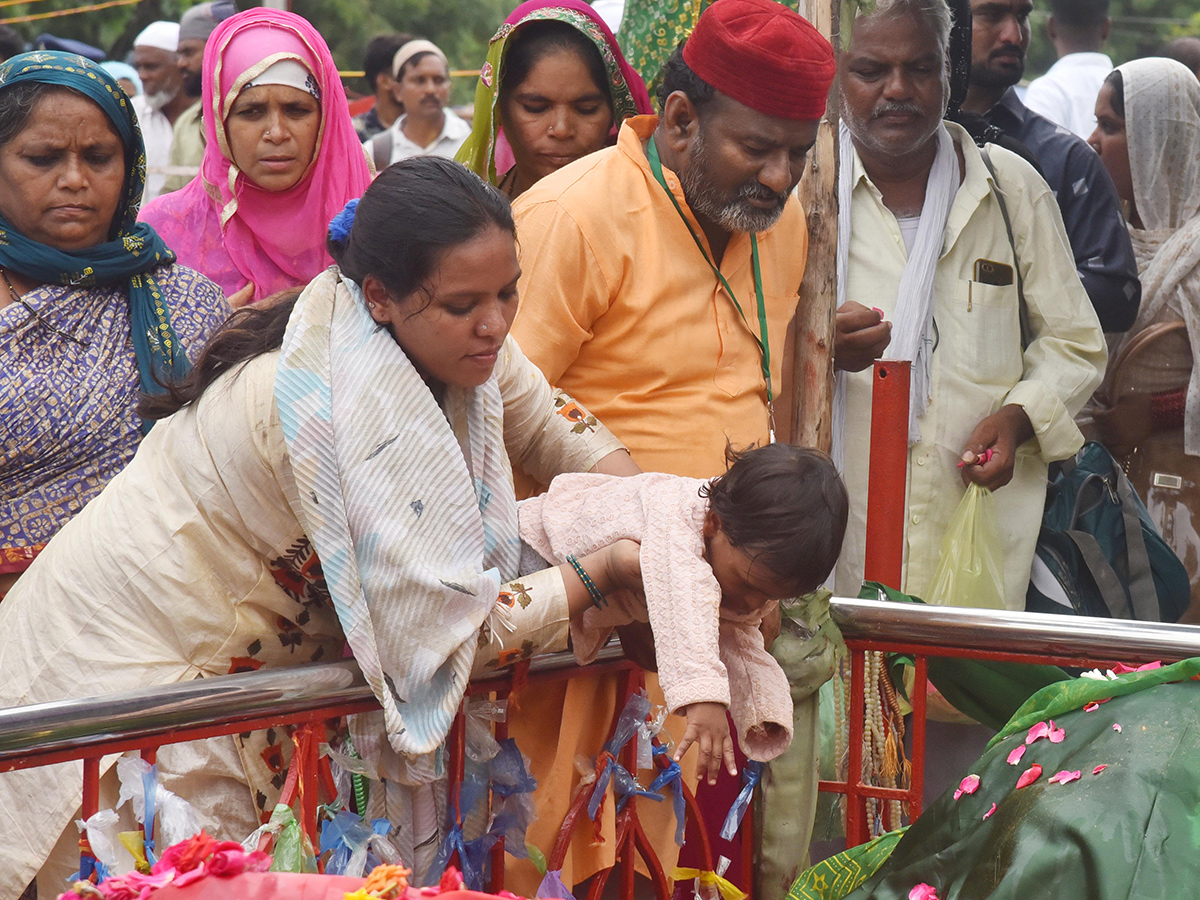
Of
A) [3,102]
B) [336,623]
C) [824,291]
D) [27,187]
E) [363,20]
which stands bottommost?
[336,623]

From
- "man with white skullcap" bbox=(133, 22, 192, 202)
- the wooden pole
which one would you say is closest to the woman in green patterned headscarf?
the wooden pole

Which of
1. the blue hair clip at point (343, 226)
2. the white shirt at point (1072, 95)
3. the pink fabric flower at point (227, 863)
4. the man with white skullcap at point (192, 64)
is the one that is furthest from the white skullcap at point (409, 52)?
the pink fabric flower at point (227, 863)

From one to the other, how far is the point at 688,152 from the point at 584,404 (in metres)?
0.61

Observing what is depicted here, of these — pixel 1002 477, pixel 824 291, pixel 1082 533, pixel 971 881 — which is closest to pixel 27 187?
pixel 824 291

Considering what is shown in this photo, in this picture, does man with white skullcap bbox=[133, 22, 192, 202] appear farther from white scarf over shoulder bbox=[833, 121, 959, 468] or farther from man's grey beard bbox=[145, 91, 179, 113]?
white scarf over shoulder bbox=[833, 121, 959, 468]

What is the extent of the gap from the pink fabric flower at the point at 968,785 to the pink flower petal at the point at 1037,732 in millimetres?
94

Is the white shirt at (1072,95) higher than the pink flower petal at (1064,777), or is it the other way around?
the white shirt at (1072,95)

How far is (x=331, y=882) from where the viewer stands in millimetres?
1451

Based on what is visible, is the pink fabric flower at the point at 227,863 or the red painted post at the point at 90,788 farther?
the red painted post at the point at 90,788

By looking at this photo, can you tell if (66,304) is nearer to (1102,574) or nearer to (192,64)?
(1102,574)

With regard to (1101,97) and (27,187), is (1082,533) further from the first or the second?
(27,187)

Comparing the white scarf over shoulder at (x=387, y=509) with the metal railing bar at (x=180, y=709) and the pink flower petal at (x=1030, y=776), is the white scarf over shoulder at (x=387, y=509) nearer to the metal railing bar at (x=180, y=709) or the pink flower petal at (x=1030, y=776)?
the metal railing bar at (x=180, y=709)

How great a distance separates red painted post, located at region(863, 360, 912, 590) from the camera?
Answer: 2945mm

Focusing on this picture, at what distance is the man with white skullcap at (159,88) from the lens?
7.96m
